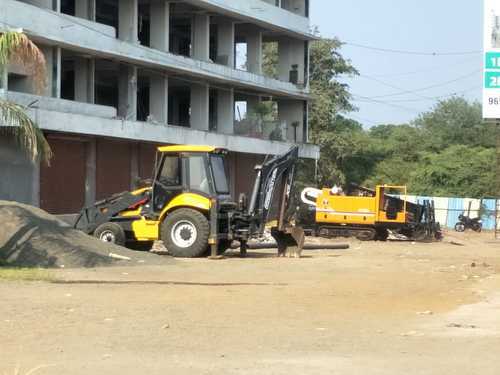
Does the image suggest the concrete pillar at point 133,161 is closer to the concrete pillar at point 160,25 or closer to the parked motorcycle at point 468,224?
the concrete pillar at point 160,25

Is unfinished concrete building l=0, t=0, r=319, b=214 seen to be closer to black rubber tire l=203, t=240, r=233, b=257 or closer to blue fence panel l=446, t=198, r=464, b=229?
black rubber tire l=203, t=240, r=233, b=257

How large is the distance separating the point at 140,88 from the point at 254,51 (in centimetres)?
693

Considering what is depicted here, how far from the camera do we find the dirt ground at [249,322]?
8.31 metres

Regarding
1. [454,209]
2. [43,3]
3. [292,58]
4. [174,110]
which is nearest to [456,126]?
[454,209]

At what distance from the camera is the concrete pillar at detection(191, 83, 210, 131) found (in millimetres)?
44406

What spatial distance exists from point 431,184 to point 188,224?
44242mm

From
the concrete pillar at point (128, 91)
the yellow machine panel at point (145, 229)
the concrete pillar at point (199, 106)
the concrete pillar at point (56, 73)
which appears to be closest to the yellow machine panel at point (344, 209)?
the concrete pillar at point (128, 91)

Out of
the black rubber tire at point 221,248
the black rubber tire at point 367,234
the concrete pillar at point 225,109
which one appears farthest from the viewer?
the concrete pillar at point 225,109

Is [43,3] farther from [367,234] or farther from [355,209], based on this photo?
[367,234]

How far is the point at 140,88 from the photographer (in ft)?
156

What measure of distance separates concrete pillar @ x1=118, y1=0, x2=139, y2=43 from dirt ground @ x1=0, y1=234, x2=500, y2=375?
67.1ft

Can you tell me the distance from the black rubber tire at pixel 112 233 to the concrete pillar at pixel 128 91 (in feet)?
49.1

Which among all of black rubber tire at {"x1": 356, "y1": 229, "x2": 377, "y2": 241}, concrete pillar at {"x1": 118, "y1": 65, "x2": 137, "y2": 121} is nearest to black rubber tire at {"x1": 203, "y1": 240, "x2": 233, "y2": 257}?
black rubber tire at {"x1": 356, "y1": 229, "x2": 377, "y2": 241}

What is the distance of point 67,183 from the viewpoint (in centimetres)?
3438
